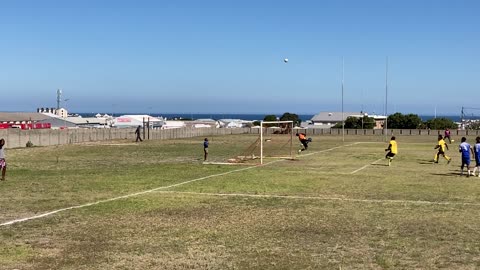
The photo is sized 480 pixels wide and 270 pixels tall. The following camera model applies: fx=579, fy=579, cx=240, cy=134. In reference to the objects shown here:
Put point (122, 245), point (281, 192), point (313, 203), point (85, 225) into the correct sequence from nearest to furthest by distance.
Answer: point (122, 245) → point (85, 225) → point (313, 203) → point (281, 192)

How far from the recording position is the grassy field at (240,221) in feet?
31.2

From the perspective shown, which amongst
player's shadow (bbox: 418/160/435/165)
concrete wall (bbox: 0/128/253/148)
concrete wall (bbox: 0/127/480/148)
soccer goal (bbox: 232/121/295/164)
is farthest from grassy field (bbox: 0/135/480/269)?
concrete wall (bbox: 0/127/480/148)

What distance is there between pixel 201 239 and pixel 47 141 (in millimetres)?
45509

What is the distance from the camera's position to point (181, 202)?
52.1ft

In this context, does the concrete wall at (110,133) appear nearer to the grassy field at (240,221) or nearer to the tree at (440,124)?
the tree at (440,124)

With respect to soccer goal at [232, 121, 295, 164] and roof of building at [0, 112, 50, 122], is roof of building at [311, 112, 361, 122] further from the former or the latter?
soccer goal at [232, 121, 295, 164]

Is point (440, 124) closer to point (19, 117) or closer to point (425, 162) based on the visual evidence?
point (425, 162)

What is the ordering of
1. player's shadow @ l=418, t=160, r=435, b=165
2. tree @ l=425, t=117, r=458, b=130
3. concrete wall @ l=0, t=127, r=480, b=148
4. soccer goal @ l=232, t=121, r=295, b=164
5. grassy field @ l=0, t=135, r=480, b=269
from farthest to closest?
1. tree @ l=425, t=117, r=458, b=130
2. concrete wall @ l=0, t=127, r=480, b=148
3. soccer goal @ l=232, t=121, r=295, b=164
4. player's shadow @ l=418, t=160, r=435, b=165
5. grassy field @ l=0, t=135, r=480, b=269

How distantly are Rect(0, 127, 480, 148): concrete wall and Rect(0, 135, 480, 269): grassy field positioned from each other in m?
28.1

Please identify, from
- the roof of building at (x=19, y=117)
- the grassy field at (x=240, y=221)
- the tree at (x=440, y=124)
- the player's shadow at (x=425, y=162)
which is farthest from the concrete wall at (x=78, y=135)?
the roof of building at (x=19, y=117)

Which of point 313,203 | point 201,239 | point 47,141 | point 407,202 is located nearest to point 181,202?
point 313,203

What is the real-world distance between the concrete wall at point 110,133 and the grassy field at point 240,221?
2811cm

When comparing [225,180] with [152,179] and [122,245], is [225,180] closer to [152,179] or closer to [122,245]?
[152,179]

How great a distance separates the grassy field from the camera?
31.2 feet
